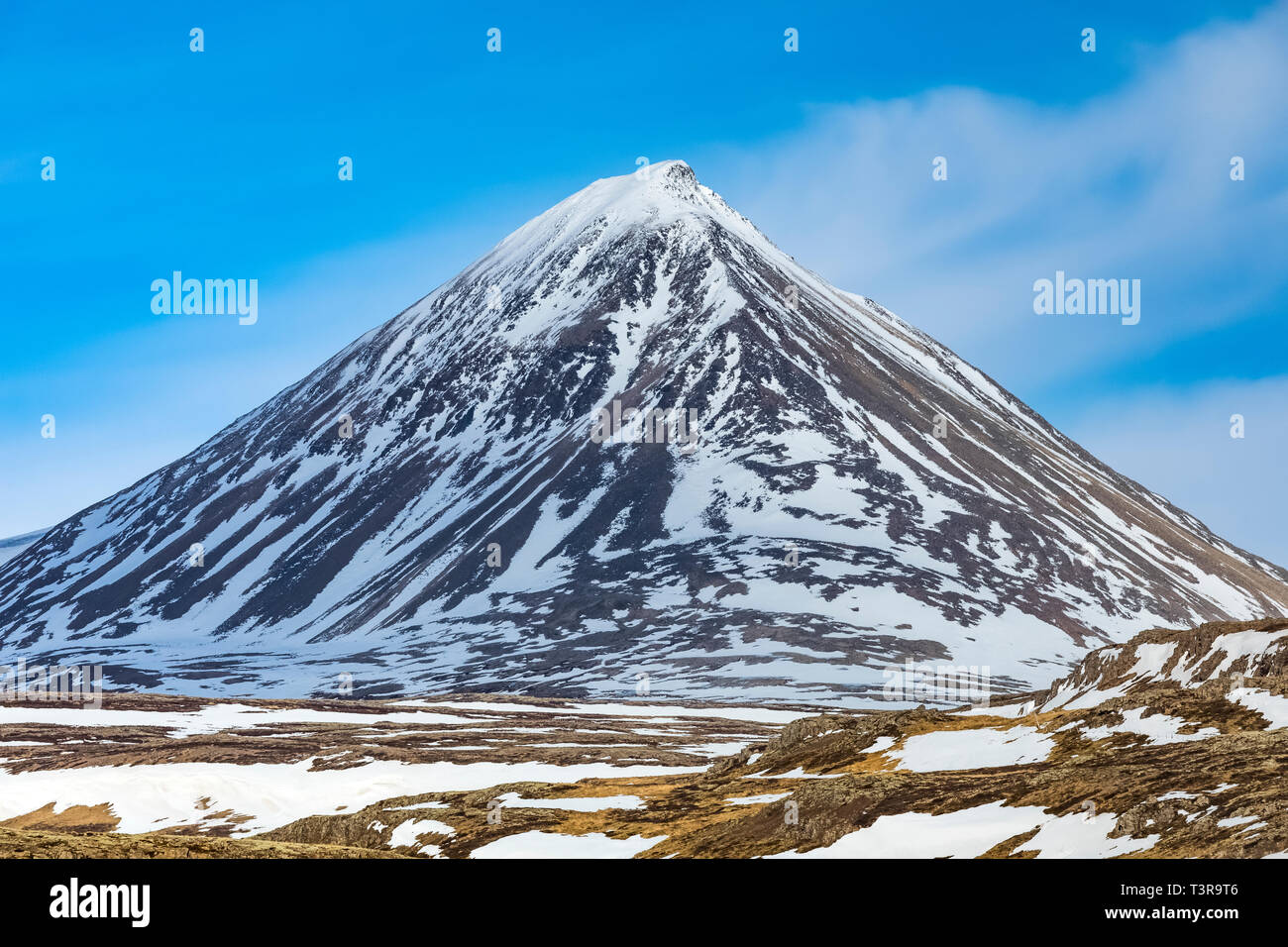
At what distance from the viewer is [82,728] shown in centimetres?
11506

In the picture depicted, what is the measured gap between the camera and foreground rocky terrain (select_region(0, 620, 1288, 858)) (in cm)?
2859

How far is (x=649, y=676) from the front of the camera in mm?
182750

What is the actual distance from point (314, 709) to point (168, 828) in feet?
224

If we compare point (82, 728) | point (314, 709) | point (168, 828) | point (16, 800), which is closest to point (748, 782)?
point (168, 828)

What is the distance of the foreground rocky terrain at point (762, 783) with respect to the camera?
28594 mm

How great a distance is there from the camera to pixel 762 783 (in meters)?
53.5

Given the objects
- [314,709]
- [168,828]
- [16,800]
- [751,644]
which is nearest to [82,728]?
[314,709]

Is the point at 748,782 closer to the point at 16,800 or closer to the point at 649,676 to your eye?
the point at 16,800
